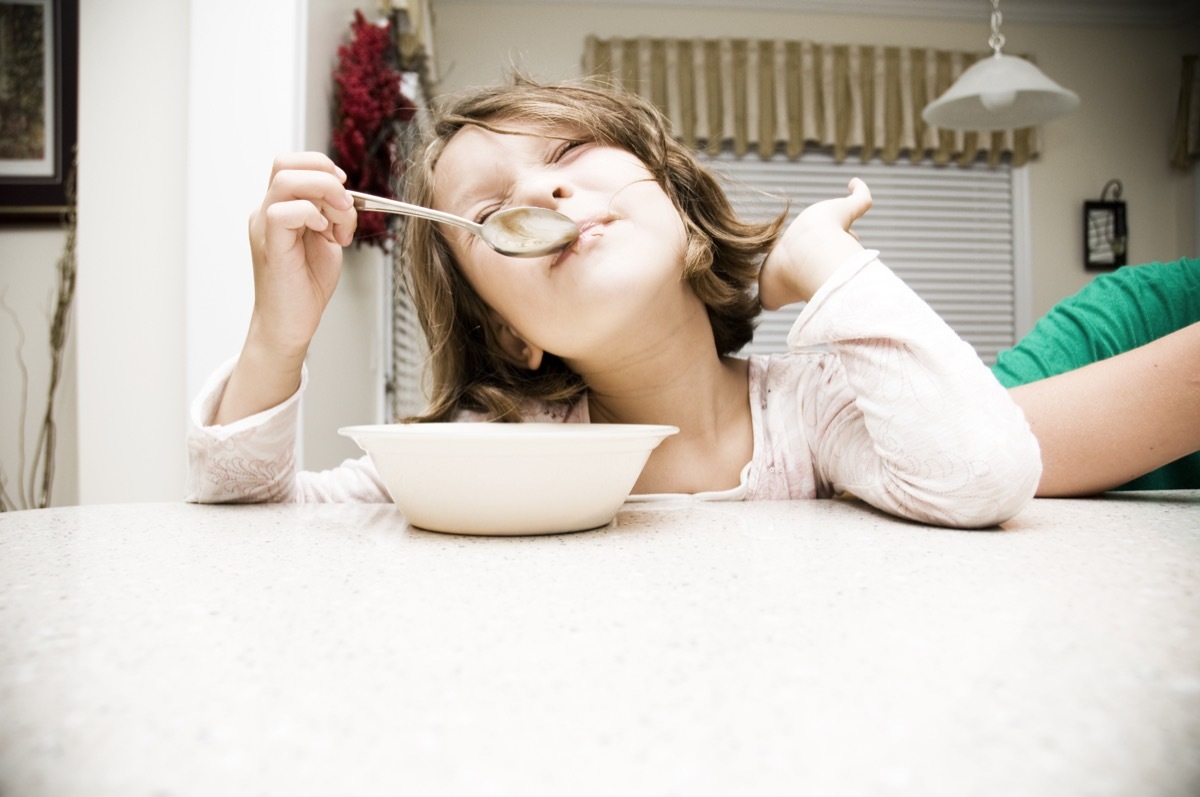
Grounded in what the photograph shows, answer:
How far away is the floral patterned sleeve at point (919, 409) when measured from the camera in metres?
0.57

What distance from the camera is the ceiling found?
11.7 ft

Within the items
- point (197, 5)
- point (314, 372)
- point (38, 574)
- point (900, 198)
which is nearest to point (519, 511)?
point (38, 574)

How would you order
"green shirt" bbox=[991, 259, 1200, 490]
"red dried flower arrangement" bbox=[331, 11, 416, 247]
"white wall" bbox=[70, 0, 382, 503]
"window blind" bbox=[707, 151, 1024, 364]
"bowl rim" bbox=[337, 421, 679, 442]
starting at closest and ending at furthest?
"bowl rim" bbox=[337, 421, 679, 442], "green shirt" bbox=[991, 259, 1200, 490], "white wall" bbox=[70, 0, 382, 503], "red dried flower arrangement" bbox=[331, 11, 416, 247], "window blind" bbox=[707, 151, 1024, 364]

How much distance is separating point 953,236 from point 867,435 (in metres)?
3.51

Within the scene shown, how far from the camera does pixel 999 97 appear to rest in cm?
214

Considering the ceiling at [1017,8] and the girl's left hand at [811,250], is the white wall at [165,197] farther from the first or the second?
the ceiling at [1017,8]

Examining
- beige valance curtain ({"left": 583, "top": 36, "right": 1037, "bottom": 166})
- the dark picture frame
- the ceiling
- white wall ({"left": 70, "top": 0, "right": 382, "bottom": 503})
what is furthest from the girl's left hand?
the ceiling

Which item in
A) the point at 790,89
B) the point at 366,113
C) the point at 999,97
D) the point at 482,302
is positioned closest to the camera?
the point at 482,302

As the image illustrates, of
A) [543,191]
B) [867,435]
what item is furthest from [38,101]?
[867,435]

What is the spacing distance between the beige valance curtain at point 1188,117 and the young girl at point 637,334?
3.98 m

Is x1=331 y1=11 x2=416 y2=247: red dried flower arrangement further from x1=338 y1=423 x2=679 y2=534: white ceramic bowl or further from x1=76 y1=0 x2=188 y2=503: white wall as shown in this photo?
x1=338 y1=423 x2=679 y2=534: white ceramic bowl

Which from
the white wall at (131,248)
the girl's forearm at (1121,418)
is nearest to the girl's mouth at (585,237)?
the girl's forearm at (1121,418)

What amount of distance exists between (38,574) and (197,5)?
3.96 ft

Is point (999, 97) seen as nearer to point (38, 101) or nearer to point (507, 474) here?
point (507, 474)
